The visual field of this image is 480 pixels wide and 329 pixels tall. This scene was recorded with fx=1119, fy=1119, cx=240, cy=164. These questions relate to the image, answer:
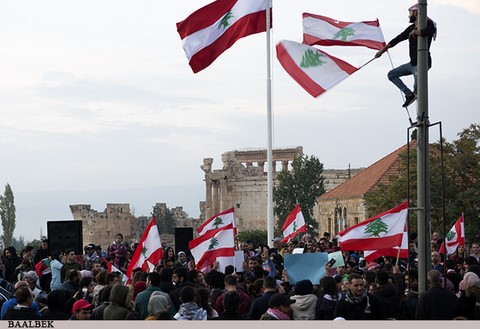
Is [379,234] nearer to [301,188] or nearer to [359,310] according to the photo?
[359,310]

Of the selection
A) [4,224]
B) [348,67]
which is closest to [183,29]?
[348,67]

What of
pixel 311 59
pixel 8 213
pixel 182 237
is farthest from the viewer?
pixel 8 213

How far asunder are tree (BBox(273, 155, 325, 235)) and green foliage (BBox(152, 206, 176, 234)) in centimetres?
4046

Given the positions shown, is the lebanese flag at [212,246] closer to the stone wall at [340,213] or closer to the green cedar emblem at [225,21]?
the green cedar emblem at [225,21]

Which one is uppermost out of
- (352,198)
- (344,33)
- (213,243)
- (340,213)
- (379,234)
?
(344,33)

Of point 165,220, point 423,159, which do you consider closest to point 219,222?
point 423,159

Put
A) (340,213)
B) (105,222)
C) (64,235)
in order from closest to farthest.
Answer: (64,235) < (340,213) < (105,222)

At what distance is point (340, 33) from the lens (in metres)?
16.9

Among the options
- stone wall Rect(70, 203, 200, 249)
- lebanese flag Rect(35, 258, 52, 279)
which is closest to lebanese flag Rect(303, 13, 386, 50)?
lebanese flag Rect(35, 258, 52, 279)

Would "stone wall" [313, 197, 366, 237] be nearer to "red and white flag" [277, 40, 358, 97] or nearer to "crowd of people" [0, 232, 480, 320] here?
"red and white flag" [277, 40, 358, 97]

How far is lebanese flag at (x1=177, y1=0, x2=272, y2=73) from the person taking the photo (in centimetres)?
2723

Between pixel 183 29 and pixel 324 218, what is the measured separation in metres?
81.3

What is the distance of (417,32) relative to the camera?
12359 millimetres

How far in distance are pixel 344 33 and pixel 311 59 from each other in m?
0.86
